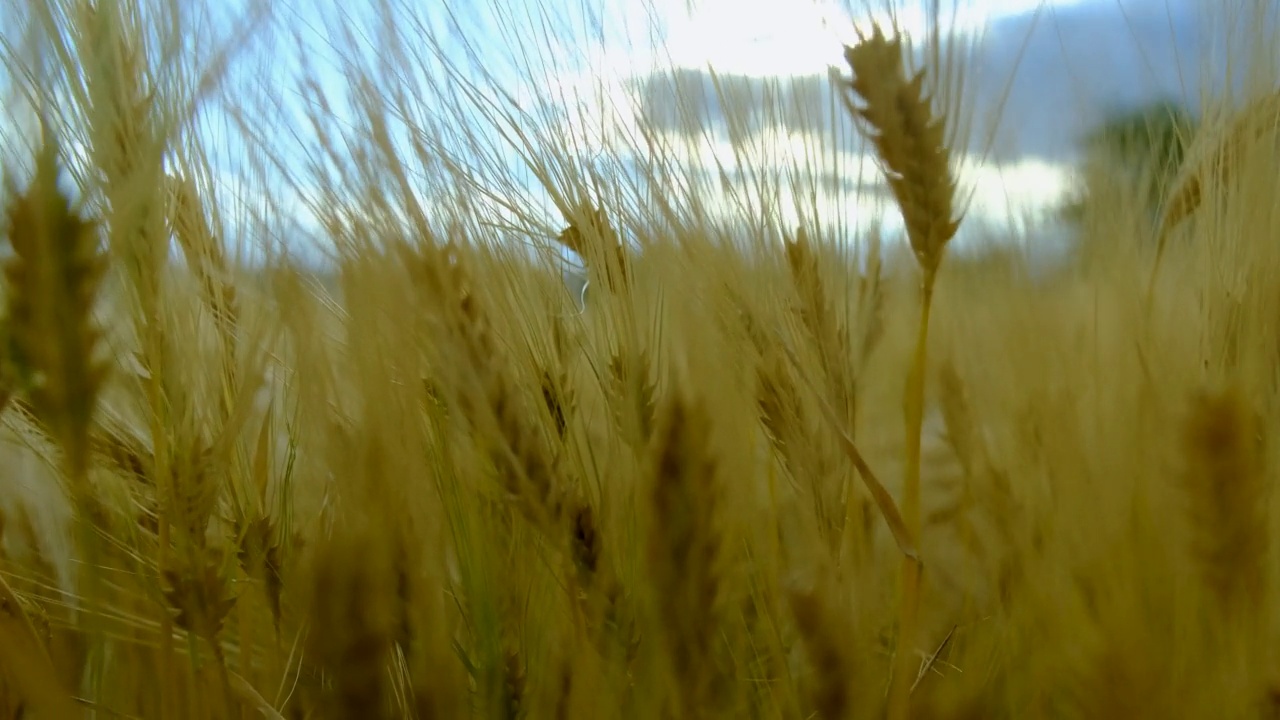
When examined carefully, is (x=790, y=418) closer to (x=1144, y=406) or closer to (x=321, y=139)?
(x=1144, y=406)

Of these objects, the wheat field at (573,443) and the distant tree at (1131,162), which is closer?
the wheat field at (573,443)

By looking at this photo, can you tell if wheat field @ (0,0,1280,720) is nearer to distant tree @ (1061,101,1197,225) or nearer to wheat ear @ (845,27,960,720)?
wheat ear @ (845,27,960,720)

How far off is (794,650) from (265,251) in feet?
1.32

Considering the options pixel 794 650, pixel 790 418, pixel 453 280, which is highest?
pixel 453 280

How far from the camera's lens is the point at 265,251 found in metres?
0.51

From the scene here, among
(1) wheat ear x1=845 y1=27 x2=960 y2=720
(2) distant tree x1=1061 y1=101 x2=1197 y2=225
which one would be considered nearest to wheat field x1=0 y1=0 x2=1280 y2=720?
(1) wheat ear x1=845 y1=27 x2=960 y2=720

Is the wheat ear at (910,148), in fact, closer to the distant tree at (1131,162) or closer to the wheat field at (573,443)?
the wheat field at (573,443)

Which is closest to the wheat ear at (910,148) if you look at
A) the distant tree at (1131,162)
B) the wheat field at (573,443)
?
the wheat field at (573,443)

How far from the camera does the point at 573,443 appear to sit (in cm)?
52

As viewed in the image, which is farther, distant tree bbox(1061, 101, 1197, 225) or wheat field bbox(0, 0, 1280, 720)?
distant tree bbox(1061, 101, 1197, 225)

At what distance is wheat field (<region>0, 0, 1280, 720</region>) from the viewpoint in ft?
1.30

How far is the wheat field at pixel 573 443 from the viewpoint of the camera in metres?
0.40

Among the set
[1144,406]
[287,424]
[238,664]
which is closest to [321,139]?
[287,424]

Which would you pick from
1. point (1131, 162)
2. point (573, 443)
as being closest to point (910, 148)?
point (573, 443)
